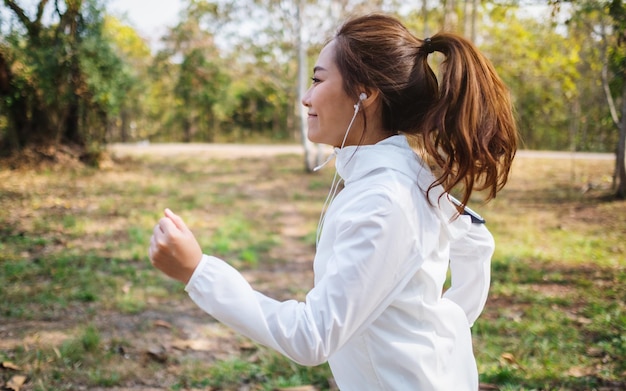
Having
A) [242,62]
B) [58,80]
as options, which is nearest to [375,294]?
[58,80]

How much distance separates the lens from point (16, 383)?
2.95m

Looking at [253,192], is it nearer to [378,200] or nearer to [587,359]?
A: [587,359]

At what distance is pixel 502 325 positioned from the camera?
4.02 m

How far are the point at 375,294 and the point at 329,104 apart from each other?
1.71ft

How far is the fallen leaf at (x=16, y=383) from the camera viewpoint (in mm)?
2910

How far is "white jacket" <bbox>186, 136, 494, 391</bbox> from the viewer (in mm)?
1095

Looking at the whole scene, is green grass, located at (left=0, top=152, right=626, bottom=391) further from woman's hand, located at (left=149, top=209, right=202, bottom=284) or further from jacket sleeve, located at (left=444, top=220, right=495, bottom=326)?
woman's hand, located at (left=149, top=209, right=202, bottom=284)

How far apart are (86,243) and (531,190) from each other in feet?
27.2

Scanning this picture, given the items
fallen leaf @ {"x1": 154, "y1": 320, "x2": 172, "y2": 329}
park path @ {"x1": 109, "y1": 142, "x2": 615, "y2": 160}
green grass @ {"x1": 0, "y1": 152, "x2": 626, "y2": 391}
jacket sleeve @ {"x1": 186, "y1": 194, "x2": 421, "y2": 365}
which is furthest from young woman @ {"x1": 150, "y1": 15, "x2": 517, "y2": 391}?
park path @ {"x1": 109, "y1": 142, "x2": 615, "y2": 160}

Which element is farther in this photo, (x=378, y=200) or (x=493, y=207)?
(x=493, y=207)

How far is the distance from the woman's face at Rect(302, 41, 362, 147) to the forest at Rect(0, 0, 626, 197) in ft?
7.84

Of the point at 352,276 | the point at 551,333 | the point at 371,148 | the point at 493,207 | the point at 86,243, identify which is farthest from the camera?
the point at 493,207

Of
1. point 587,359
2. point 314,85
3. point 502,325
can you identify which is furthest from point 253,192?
point 314,85

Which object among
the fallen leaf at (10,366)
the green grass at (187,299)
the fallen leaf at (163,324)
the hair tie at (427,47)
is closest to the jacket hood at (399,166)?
the hair tie at (427,47)
